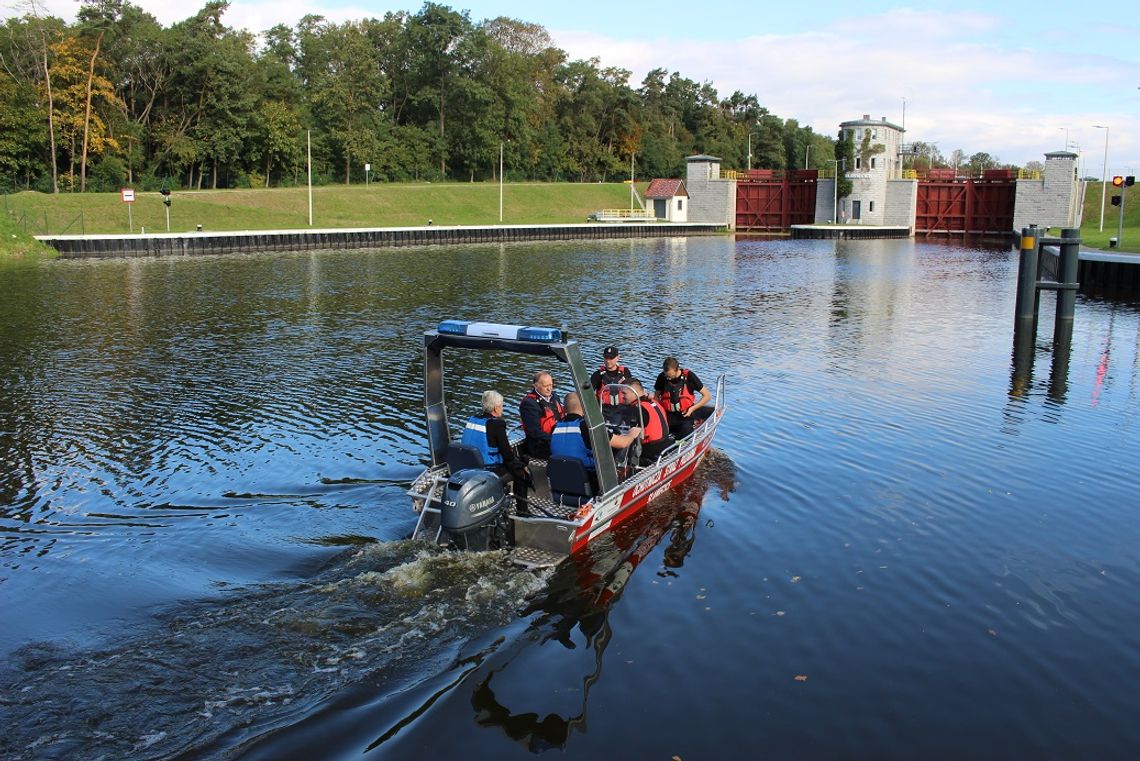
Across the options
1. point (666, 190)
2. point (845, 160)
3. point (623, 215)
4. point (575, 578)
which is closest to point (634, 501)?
point (575, 578)

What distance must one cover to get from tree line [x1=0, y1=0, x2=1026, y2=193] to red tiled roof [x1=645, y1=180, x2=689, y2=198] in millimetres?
18360

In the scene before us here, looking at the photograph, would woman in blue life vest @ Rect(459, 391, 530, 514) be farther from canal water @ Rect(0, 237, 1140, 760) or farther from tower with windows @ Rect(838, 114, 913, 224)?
tower with windows @ Rect(838, 114, 913, 224)

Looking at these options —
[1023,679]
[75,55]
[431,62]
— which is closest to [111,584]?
[1023,679]

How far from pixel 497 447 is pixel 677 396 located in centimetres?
491

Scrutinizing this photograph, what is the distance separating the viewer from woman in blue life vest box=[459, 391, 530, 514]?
508 inches

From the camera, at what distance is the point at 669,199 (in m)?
98.8

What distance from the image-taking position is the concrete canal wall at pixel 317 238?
58.9m

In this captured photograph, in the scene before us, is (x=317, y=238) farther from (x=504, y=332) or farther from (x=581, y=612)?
(x=581, y=612)

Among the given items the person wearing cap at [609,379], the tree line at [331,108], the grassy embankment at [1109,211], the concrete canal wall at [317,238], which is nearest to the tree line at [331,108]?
the tree line at [331,108]

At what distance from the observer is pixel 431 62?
359ft

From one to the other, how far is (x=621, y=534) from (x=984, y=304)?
3208 cm

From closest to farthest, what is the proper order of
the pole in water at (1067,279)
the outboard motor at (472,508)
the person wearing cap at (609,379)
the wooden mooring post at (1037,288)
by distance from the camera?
1. the outboard motor at (472,508)
2. the person wearing cap at (609,379)
3. the wooden mooring post at (1037,288)
4. the pole in water at (1067,279)

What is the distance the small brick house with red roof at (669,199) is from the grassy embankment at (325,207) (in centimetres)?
654

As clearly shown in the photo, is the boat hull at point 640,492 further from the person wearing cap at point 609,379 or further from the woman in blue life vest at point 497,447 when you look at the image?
the person wearing cap at point 609,379
